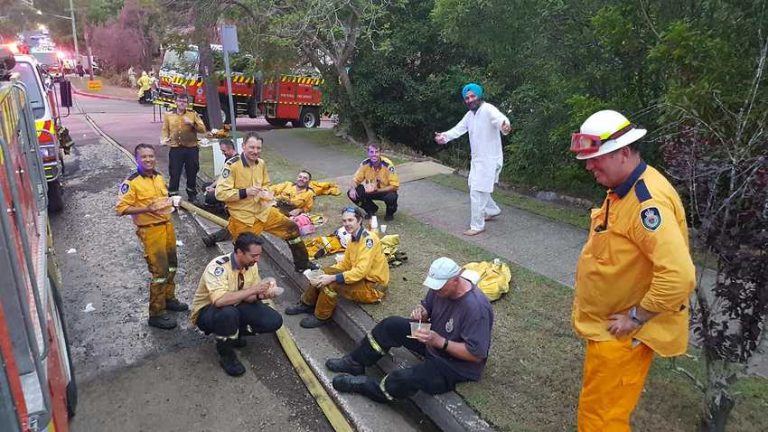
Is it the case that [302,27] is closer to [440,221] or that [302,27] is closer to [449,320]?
[440,221]

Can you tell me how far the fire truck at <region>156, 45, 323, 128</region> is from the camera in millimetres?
17703

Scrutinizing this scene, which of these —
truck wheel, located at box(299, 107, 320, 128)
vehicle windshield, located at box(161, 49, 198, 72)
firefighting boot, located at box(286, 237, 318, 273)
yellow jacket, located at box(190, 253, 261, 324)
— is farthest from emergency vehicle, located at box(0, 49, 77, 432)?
truck wheel, located at box(299, 107, 320, 128)

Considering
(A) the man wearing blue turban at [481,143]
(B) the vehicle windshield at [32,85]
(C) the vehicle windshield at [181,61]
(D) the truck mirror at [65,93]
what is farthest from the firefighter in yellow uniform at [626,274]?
(C) the vehicle windshield at [181,61]

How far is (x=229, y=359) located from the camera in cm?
466

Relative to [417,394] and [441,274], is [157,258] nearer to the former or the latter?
[417,394]

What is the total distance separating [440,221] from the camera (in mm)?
8016

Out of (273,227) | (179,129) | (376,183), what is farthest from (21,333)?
(179,129)

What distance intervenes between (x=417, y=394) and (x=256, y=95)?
16554 mm

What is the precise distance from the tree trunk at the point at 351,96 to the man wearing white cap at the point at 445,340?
10494 mm

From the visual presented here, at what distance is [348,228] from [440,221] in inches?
119

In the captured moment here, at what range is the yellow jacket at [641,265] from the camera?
261 centimetres

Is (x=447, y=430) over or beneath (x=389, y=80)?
beneath

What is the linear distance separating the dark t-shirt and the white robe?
11.0 feet

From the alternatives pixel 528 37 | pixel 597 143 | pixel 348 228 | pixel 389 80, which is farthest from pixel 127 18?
pixel 597 143
